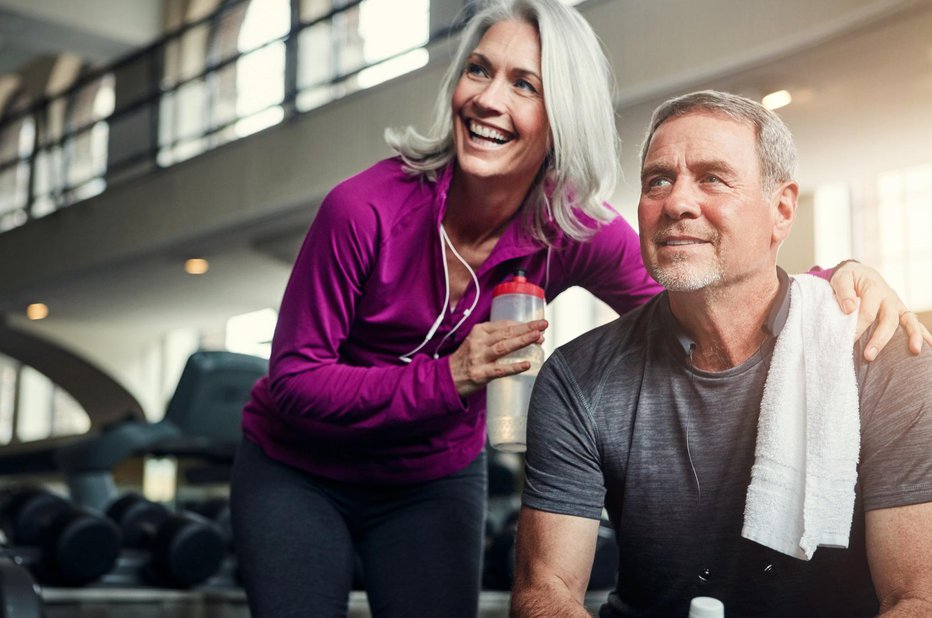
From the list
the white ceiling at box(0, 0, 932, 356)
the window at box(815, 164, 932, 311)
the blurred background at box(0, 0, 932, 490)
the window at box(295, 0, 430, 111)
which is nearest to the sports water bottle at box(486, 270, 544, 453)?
the white ceiling at box(0, 0, 932, 356)

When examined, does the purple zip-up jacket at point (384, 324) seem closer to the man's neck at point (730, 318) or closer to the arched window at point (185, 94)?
the man's neck at point (730, 318)

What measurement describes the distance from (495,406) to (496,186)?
1.13ft

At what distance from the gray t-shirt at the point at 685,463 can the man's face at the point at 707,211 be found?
0.39 feet

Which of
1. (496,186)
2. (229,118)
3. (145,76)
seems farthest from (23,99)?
(496,186)

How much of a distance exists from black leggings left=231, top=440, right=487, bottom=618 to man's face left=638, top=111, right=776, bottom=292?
1.86 ft

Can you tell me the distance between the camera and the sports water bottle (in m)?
1.63

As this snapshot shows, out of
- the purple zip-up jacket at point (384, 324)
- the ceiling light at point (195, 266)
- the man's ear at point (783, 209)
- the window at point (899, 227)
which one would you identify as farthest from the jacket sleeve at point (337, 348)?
the ceiling light at point (195, 266)

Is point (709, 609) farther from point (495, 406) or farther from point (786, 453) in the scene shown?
point (495, 406)

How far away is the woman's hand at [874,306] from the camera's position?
4.41 feet

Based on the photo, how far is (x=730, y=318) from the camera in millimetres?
1462

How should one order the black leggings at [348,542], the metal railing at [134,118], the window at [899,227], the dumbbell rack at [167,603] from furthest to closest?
the metal railing at [134,118] → the window at [899,227] → the dumbbell rack at [167,603] → the black leggings at [348,542]

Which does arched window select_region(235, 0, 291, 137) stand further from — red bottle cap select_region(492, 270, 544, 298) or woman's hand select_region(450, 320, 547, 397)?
woman's hand select_region(450, 320, 547, 397)

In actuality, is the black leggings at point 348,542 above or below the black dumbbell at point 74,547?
above

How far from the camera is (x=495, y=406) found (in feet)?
5.69
